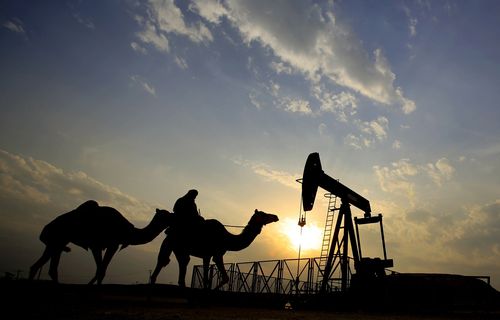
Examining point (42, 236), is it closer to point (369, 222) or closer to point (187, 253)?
point (187, 253)

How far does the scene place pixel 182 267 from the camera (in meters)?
11.7

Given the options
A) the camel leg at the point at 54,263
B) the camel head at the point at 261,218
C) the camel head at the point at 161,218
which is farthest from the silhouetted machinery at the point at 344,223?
the camel leg at the point at 54,263

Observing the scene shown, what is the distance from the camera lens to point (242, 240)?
12.6m

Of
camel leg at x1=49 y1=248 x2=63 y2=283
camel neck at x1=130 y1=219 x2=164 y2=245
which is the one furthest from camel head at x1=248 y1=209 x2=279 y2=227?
camel leg at x1=49 y1=248 x2=63 y2=283

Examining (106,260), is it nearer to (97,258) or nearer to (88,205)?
(97,258)

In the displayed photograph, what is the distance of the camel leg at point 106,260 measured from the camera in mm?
12031

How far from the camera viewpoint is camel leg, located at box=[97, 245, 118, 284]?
12031mm

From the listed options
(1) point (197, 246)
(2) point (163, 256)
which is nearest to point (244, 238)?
(1) point (197, 246)

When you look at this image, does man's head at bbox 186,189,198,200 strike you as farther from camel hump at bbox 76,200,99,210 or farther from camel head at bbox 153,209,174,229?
camel hump at bbox 76,200,99,210

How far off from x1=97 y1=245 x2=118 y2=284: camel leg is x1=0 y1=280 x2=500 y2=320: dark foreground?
1.36 ft

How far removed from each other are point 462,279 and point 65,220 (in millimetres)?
14308

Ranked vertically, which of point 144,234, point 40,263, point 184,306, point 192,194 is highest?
point 192,194

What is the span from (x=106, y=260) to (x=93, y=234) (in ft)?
3.19

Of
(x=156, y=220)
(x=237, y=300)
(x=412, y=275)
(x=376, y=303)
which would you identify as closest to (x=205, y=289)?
(x=237, y=300)
